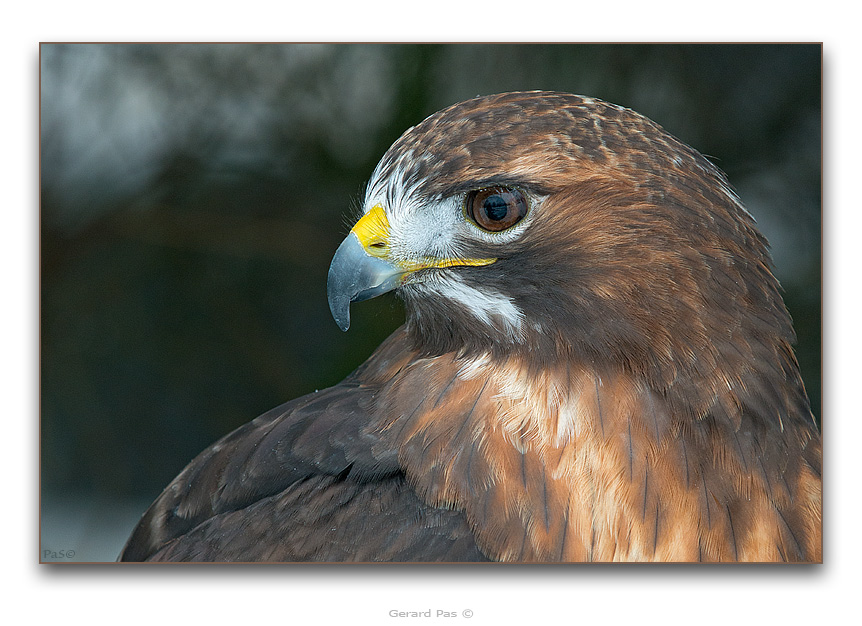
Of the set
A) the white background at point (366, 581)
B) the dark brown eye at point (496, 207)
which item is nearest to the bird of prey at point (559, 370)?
the dark brown eye at point (496, 207)

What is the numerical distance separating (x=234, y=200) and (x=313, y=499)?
114cm

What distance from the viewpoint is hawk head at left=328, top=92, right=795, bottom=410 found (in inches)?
53.9

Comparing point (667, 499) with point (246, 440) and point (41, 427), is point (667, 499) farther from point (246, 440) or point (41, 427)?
point (41, 427)

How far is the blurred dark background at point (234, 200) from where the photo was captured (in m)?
1.82

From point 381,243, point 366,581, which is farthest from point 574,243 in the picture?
point 366,581

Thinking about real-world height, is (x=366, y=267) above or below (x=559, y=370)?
above

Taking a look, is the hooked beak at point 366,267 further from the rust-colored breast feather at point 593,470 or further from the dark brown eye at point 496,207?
the rust-colored breast feather at point 593,470

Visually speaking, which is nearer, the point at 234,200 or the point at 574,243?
the point at 574,243

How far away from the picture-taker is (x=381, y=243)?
1441 millimetres

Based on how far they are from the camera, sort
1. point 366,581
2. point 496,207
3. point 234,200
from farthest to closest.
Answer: point 234,200 → point 366,581 → point 496,207

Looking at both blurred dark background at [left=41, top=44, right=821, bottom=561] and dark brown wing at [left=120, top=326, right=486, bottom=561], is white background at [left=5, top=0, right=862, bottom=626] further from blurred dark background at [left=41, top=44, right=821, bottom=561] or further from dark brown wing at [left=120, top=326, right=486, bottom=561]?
dark brown wing at [left=120, top=326, right=486, bottom=561]

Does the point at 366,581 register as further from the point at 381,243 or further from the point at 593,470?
the point at 381,243

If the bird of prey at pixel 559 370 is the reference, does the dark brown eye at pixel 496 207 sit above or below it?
above

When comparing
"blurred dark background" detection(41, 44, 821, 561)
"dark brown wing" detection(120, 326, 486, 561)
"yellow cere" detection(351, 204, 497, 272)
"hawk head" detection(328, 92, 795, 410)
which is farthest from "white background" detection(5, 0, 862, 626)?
"yellow cere" detection(351, 204, 497, 272)
